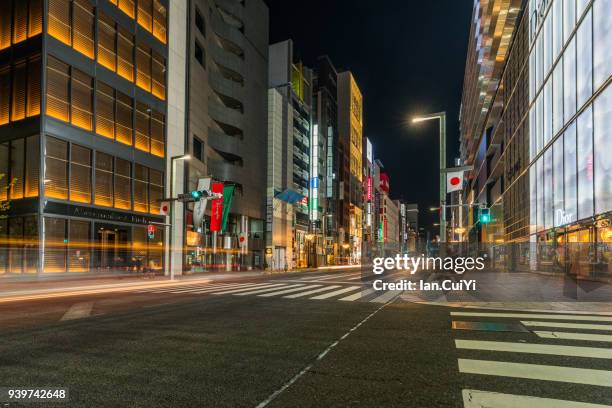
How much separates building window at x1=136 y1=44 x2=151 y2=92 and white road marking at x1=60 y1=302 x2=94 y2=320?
25.5 metres

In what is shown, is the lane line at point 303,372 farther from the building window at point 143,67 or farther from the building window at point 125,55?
the building window at point 143,67

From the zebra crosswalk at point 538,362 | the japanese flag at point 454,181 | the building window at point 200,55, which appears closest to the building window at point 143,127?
the building window at point 200,55

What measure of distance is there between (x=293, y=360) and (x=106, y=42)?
3209 centimetres

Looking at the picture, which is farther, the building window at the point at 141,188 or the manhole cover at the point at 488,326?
the building window at the point at 141,188

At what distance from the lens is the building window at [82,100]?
91.2 feet

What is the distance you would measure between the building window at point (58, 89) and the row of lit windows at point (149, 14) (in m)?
8.03

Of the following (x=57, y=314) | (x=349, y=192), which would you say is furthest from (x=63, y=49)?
(x=349, y=192)

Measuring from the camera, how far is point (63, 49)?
27.1 m

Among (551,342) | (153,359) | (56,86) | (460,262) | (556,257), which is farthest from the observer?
(56,86)

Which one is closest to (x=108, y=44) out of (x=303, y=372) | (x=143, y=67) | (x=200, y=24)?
(x=143, y=67)

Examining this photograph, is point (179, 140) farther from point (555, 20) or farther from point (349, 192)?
point (349, 192)

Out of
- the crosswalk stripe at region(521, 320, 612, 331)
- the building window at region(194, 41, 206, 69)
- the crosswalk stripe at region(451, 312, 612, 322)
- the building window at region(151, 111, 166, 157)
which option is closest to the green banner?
the building window at region(151, 111, 166, 157)

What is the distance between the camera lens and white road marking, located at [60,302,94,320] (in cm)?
1016

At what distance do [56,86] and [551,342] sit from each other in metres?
29.8
